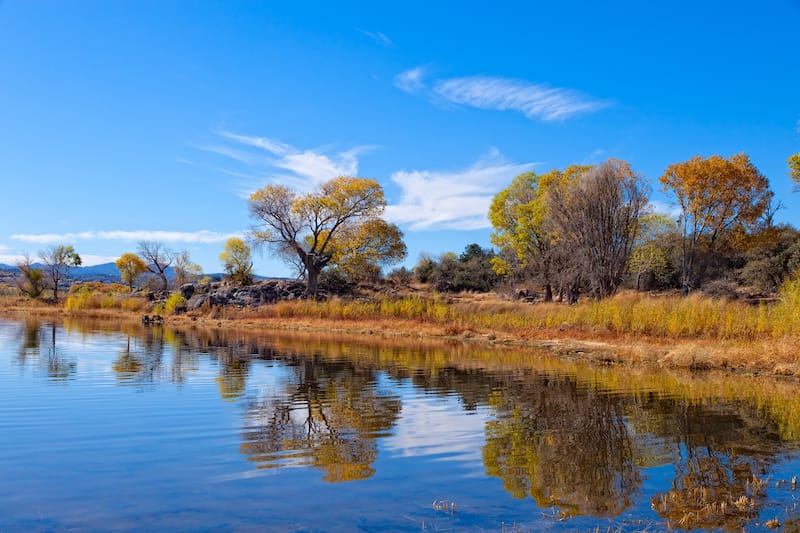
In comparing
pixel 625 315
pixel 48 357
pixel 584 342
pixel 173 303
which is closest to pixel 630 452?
pixel 584 342

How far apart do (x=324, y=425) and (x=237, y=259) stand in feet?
212

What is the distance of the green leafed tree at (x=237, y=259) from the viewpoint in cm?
6825

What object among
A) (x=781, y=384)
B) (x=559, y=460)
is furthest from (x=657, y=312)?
(x=559, y=460)

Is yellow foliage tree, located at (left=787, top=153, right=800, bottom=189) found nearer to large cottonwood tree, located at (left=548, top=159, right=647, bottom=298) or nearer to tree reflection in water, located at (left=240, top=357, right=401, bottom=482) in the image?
large cottonwood tree, located at (left=548, top=159, right=647, bottom=298)

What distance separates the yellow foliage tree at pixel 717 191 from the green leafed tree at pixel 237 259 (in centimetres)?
4437

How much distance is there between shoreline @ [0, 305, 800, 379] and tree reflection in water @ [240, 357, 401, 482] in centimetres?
1078

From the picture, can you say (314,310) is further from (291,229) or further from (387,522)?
(387,522)

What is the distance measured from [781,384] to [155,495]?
16462mm

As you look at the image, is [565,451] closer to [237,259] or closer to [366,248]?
[366,248]

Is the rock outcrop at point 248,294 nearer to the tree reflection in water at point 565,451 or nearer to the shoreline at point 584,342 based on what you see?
the shoreline at point 584,342

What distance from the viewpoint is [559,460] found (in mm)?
8805

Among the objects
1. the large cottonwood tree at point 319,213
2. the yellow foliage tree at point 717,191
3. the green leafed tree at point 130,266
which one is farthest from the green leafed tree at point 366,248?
the green leafed tree at point 130,266

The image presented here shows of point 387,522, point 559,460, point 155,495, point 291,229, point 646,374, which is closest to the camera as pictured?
point 387,522

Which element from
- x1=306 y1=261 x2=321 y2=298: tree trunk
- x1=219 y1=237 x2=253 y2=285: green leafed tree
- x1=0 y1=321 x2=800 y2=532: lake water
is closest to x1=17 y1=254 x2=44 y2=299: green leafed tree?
x1=219 y1=237 x2=253 y2=285: green leafed tree
